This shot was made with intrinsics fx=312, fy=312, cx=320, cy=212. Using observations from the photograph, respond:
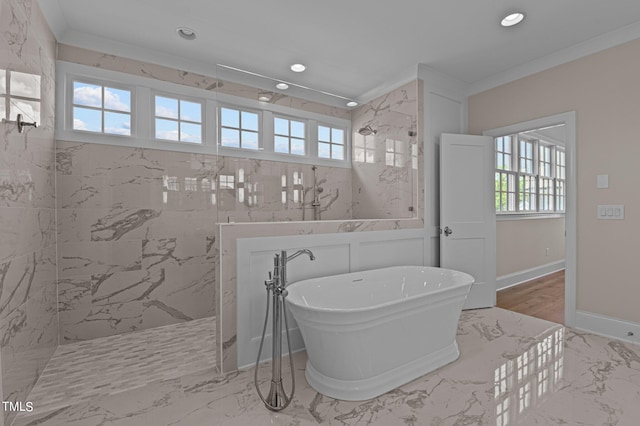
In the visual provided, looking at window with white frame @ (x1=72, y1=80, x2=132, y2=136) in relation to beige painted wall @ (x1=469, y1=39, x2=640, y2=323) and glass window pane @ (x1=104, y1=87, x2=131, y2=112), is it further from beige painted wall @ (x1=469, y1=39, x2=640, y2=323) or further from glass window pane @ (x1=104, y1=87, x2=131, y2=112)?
beige painted wall @ (x1=469, y1=39, x2=640, y2=323)

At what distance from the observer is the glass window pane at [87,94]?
264 centimetres

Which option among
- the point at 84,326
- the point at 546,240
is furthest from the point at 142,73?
the point at 546,240

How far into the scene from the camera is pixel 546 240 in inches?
194

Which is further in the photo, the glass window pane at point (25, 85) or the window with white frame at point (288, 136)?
the window with white frame at point (288, 136)

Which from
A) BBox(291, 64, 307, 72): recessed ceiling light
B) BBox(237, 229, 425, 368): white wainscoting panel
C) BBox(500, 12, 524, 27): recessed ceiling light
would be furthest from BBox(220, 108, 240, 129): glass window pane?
BBox(500, 12, 524, 27): recessed ceiling light

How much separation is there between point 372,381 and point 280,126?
2034 mm

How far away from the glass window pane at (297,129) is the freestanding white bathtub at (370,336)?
1.27 m

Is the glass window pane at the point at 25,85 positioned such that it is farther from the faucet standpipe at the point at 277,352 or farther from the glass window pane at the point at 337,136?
the glass window pane at the point at 337,136

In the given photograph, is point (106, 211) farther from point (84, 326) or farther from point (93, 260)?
point (84, 326)

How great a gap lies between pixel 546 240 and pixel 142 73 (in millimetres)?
5862

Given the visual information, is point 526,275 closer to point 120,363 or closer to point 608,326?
point 608,326

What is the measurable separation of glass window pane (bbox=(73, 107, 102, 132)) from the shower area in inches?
6.5

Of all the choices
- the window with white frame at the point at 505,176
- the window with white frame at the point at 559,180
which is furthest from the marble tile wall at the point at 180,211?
the window with white frame at the point at 559,180

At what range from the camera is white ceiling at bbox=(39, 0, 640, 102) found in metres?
2.29
